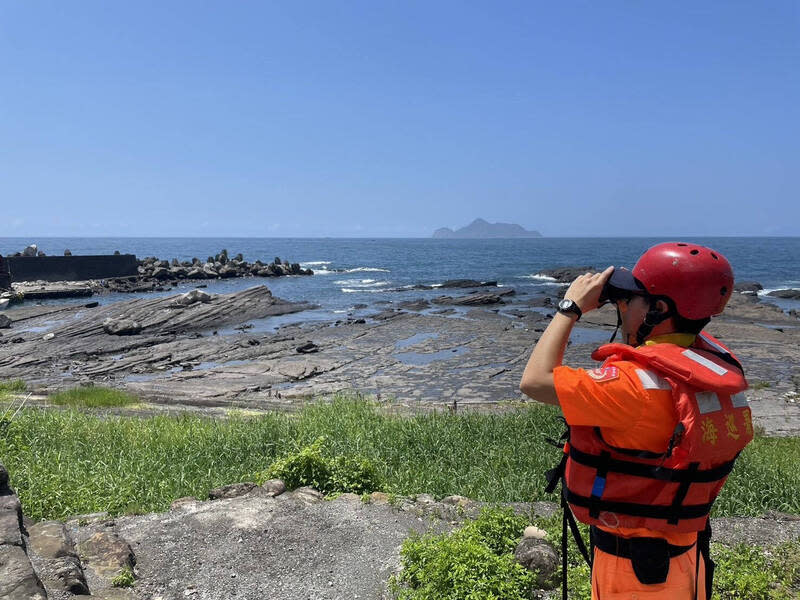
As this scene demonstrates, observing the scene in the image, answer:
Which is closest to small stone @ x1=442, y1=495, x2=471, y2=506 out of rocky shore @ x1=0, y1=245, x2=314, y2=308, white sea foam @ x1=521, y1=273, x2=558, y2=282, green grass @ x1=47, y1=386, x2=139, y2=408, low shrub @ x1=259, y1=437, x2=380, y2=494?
low shrub @ x1=259, y1=437, x2=380, y2=494

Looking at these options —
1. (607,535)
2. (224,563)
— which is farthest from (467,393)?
(607,535)

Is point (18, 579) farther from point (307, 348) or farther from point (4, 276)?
point (4, 276)

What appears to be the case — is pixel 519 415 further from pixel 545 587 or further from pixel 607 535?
pixel 607 535

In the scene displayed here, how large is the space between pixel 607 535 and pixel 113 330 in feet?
104

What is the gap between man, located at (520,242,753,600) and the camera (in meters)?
2.54

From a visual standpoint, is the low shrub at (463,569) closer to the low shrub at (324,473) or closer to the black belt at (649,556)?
the low shrub at (324,473)

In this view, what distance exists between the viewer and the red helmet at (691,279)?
2.71 m

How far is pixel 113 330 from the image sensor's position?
1212 inches

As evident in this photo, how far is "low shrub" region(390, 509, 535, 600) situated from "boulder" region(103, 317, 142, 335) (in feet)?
94.1

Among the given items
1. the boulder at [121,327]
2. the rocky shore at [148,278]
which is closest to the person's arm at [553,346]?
the boulder at [121,327]

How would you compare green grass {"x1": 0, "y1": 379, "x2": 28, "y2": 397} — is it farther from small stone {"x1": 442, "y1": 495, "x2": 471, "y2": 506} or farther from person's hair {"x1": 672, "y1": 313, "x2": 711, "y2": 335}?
person's hair {"x1": 672, "y1": 313, "x2": 711, "y2": 335}

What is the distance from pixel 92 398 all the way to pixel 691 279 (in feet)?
52.5

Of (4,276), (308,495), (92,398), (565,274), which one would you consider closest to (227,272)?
(4,276)

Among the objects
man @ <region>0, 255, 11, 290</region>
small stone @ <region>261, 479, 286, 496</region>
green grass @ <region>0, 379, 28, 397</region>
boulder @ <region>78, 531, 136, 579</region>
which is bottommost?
green grass @ <region>0, 379, 28, 397</region>
